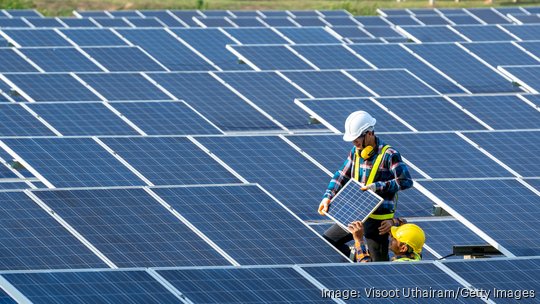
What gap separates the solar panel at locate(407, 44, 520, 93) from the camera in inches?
1458

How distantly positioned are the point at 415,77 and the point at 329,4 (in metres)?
38.9

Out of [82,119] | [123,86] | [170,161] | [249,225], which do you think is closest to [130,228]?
[249,225]

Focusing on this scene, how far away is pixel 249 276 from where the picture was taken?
613 inches

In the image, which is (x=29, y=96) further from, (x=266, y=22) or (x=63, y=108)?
(x=266, y=22)

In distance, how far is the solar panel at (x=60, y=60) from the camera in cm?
3809

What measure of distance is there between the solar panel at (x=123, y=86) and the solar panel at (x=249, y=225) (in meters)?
14.0

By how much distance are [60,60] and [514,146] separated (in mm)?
16426

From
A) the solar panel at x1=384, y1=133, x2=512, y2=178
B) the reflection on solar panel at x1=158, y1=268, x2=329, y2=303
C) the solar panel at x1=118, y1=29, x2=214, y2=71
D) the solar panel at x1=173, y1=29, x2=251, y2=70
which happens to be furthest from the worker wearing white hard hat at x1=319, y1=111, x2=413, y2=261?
the solar panel at x1=118, y1=29, x2=214, y2=71

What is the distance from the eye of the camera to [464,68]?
3856cm

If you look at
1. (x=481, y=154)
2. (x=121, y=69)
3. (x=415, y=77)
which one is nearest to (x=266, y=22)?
(x=121, y=69)

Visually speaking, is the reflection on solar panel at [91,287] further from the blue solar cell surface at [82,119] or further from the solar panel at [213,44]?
the solar panel at [213,44]

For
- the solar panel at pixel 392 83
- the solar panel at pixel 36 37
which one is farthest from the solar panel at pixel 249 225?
the solar panel at pixel 36 37

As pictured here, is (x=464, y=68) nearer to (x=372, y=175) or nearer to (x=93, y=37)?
(x=93, y=37)

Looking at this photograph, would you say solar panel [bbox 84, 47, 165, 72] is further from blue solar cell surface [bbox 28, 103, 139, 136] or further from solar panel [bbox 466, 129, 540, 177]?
solar panel [bbox 466, 129, 540, 177]
